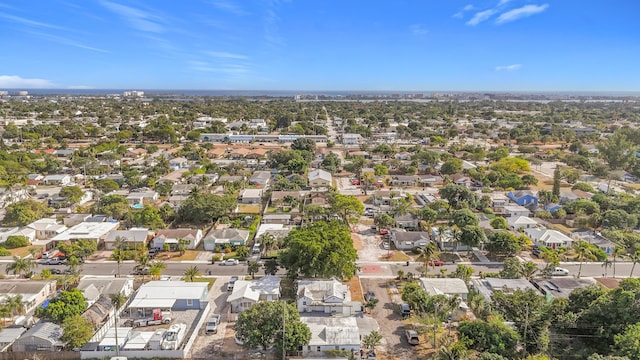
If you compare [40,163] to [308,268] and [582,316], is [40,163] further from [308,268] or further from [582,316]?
[582,316]

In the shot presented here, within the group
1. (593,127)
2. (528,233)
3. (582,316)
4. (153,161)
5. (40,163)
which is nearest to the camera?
(582,316)

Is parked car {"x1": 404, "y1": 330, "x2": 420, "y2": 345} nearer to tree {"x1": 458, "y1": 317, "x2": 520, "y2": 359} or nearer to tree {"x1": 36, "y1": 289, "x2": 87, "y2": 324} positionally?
tree {"x1": 458, "y1": 317, "x2": 520, "y2": 359}

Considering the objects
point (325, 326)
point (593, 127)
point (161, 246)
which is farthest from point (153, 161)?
point (593, 127)

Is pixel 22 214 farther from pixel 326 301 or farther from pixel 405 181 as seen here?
pixel 405 181

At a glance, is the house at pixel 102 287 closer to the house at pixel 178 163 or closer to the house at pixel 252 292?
the house at pixel 252 292

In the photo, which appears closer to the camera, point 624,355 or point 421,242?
point 624,355

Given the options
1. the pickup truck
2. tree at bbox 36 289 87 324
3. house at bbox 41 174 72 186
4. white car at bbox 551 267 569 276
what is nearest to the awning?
tree at bbox 36 289 87 324
